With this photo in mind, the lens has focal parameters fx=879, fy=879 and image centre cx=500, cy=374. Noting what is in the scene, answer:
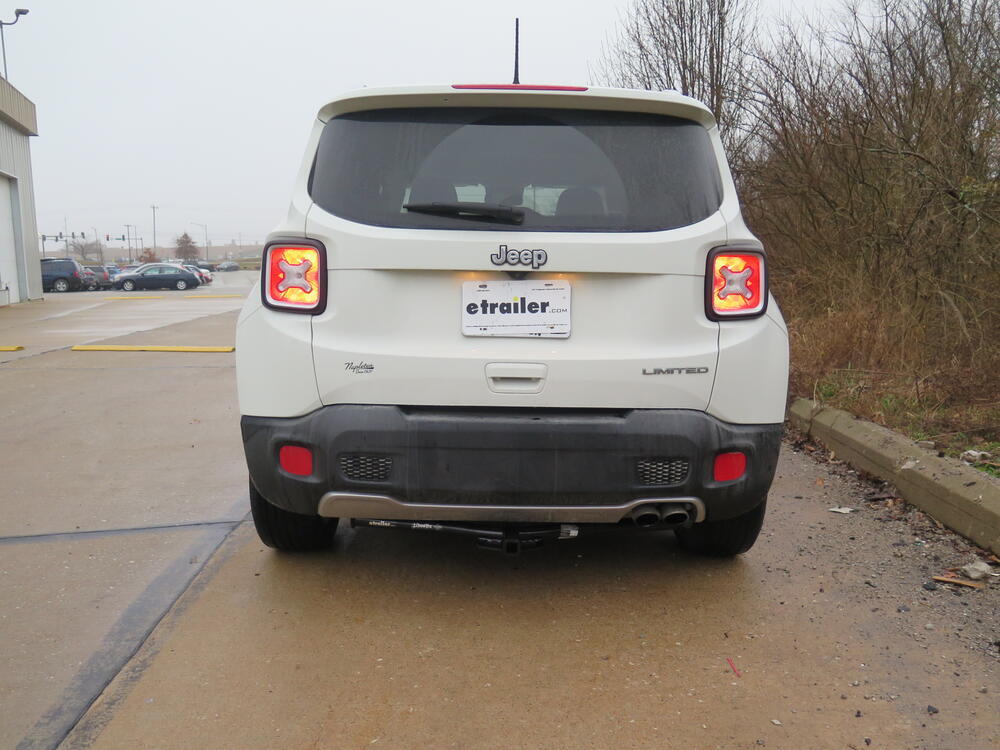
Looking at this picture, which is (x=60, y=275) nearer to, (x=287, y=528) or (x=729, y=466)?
(x=287, y=528)

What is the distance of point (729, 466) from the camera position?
3068 millimetres

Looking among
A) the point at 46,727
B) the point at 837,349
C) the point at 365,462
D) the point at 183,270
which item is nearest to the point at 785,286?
the point at 837,349

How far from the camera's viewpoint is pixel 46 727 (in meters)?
2.50

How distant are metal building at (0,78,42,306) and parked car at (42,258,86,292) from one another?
47.6 ft

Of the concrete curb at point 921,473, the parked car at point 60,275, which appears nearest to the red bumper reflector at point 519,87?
the concrete curb at point 921,473

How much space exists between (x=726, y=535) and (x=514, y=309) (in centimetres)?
144

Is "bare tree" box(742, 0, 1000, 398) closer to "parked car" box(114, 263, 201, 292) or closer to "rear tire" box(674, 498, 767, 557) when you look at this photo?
"rear tire" box(674, 498, 767, 557)

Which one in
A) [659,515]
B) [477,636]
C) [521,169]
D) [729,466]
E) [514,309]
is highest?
[521,169]

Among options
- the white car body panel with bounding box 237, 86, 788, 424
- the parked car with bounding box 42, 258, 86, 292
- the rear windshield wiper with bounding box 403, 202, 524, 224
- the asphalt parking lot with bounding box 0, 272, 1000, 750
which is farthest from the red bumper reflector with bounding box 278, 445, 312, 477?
the parked car with bounding box 42, 258, 86, 292

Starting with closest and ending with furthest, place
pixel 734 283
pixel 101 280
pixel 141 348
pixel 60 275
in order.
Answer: pixel 734 283
pixel 141 348
pixel 60 275
pixel 101 280

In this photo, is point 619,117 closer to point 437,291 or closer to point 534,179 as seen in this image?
point 534,179

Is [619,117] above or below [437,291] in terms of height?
above

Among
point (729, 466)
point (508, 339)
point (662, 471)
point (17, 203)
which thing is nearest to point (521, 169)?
point (508, 339)

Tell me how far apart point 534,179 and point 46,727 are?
229 cm
